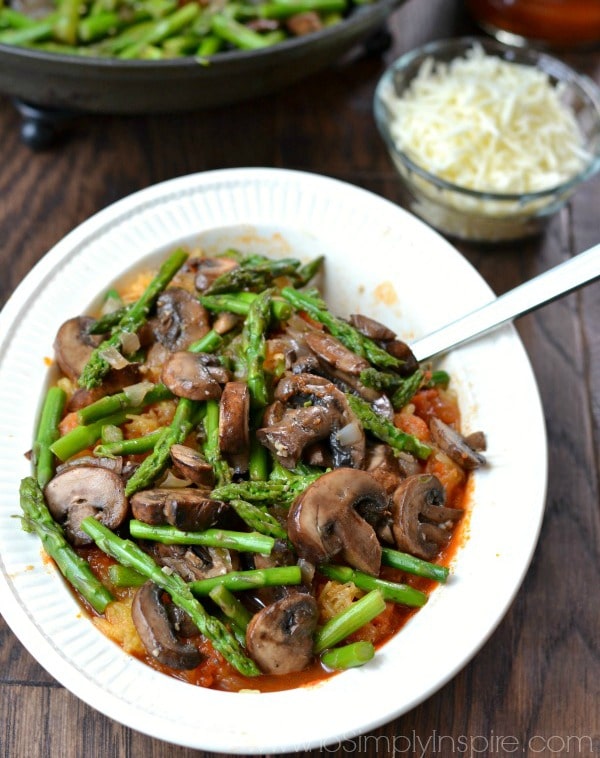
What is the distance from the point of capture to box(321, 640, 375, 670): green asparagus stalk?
9.41 feet

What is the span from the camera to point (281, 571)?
296cm

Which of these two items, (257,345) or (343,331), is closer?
(257,345)

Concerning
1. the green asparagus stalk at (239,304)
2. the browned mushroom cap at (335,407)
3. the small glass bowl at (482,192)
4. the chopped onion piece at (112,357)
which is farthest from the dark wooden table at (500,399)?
the chopped onion piece at (112,357)

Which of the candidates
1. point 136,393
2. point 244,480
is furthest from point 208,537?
point 136,393

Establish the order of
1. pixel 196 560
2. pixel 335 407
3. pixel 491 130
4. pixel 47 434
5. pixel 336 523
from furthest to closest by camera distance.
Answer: pixel 491 130 < pixel 47 434 < pixel 335 407 < pixel 196 560 < pixel 336 523

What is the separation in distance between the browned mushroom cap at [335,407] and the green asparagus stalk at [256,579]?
0.54 m

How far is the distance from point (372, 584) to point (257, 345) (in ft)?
3.75

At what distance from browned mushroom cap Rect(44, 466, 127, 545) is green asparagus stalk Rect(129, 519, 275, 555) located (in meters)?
0.12

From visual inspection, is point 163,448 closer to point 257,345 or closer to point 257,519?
point 257,519

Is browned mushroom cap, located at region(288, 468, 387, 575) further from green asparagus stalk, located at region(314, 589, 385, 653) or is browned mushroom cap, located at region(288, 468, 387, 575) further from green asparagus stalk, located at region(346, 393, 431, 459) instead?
green asparagus stalk, located at region(346, 393, 431, 459)

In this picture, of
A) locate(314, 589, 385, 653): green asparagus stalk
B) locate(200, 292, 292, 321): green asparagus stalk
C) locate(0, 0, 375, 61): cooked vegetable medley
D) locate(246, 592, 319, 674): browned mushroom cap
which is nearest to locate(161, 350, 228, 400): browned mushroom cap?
locate(200, 292, 292, 321): green asparagus stalk

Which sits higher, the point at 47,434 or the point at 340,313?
the point at 47,434

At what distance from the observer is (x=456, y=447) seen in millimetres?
3436

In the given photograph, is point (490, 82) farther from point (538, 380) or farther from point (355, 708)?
point (355, 708)
